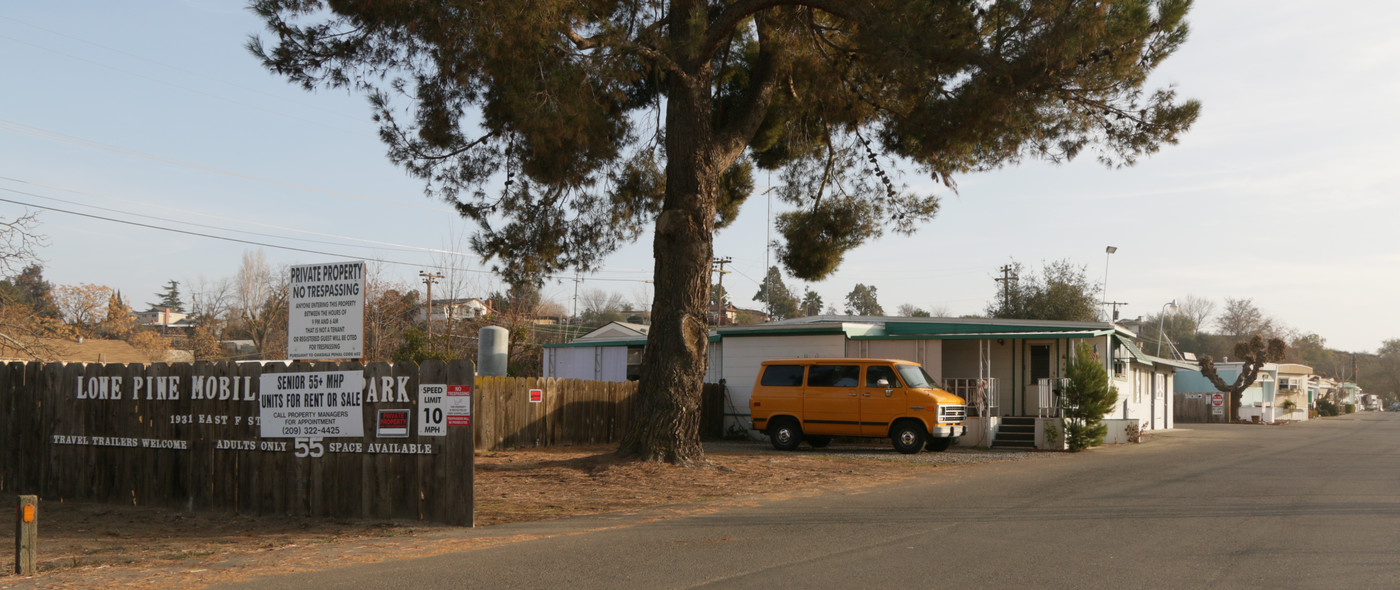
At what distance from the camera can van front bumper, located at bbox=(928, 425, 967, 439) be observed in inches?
792

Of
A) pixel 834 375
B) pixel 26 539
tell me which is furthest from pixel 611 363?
pixel 26 539

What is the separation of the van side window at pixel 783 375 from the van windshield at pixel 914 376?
7.39 feet

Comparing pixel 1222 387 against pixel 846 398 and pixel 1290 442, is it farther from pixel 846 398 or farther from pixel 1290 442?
pixel 846 398

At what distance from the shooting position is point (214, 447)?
11531 mm

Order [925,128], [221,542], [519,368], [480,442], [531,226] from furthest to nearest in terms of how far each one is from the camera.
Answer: [519,368]
[480,442]
[531,226]
[925,128]
[221,542]

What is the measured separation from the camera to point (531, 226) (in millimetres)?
18688

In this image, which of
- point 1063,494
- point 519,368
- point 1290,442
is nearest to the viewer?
point 1063,494

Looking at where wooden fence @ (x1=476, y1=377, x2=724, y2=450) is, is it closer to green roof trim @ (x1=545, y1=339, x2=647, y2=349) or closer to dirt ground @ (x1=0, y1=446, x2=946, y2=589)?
dirt ground @ (x1=0, y1=446, x2=946, y2=589)

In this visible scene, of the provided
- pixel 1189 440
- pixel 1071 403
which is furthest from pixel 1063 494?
pixel 1189 440

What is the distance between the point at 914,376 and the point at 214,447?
542 inches

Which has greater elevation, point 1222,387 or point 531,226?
point 531,226

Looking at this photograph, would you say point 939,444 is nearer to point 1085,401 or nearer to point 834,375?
point 834,375

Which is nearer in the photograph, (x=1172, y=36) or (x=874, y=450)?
(x=1172, y=36)

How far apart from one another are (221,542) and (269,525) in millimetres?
1090
